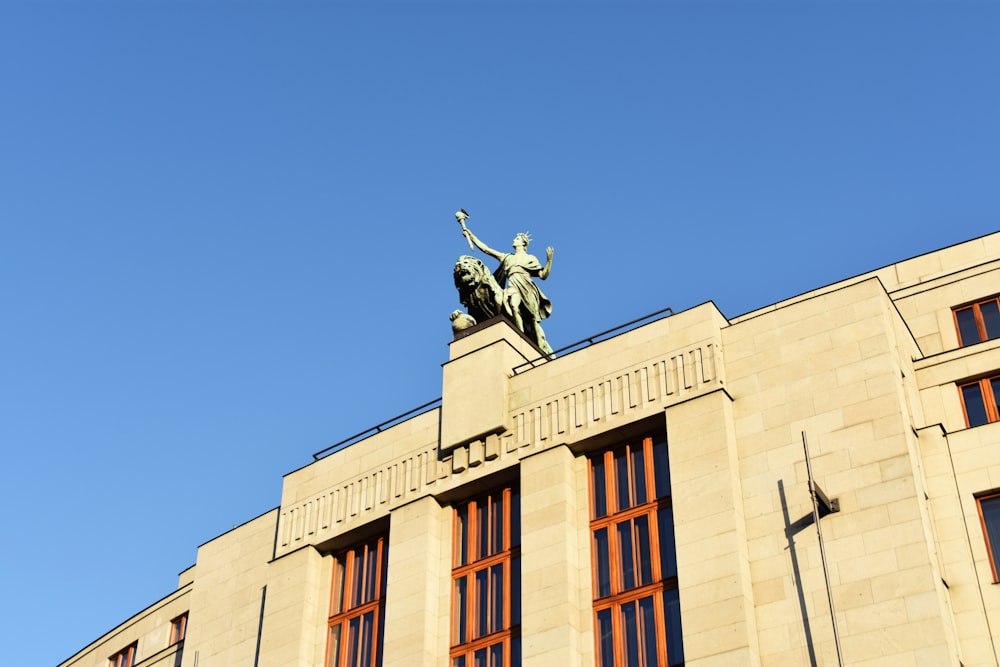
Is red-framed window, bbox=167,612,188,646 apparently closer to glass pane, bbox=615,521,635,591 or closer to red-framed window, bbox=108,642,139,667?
red-framed window, bbox=108,642,139,667

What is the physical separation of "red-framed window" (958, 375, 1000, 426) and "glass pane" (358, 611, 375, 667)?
709 inches


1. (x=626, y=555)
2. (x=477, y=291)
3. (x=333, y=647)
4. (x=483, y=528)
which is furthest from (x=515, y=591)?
(x=477, y=291)

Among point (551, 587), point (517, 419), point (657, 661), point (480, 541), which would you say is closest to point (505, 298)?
point (517, 419)

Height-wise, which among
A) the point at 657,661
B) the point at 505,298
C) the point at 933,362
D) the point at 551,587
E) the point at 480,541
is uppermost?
the point at 505,298

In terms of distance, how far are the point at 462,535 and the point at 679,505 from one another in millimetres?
7770

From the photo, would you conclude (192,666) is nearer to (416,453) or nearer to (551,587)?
(416,453)

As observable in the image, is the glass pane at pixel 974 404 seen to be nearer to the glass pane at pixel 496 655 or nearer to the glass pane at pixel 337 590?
the glass pane at pixel 496 655

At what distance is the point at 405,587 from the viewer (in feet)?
144

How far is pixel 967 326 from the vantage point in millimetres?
45406

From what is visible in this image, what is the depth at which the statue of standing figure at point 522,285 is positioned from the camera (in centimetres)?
4956

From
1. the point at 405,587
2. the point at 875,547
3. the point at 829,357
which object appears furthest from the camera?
the point at 405,587

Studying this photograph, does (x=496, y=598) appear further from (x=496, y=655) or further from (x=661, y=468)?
(x=661, y=468)

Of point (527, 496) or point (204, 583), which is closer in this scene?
point (527, 496)

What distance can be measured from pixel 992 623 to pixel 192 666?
26012mm
